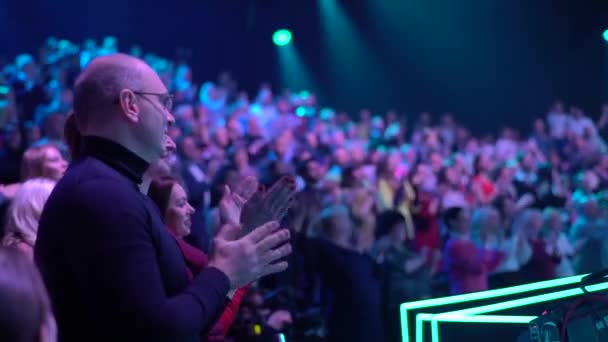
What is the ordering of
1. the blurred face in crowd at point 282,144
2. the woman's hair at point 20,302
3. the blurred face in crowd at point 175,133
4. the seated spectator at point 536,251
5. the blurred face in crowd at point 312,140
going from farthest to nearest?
the blurred face in crowd at point 312,140 < the blurred face in crowd at point 282,144 < the blurred face in crowd at point 175,133 < the seated spectator at point 536,251 < the woman's hair at point 20,302

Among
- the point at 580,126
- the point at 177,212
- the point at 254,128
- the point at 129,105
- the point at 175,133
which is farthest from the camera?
the point at 580,126

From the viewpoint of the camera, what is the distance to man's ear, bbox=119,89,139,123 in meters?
1.93

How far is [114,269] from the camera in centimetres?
168

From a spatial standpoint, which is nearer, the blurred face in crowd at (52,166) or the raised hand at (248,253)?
the raised hand at (248,253)

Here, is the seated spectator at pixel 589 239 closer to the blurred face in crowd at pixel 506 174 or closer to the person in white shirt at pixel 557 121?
the blurred face in crowd at pixel 506 174

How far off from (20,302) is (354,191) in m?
7.12

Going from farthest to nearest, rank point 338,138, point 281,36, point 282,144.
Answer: point 281,36
point 338,138
point 282,144

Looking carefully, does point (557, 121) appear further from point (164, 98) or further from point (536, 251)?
point (164, 98)

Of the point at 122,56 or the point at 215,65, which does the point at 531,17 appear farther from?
the point at 122,56

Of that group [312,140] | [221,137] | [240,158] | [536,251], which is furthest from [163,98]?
[312,140]

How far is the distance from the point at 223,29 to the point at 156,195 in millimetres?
11843

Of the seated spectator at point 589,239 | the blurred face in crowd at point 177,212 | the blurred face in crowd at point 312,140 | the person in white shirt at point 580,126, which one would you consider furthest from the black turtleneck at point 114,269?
the person in white shirt at point 580,126

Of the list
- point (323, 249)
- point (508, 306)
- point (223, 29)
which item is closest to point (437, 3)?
point (223, 29)

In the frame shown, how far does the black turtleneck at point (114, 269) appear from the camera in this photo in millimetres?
1675
